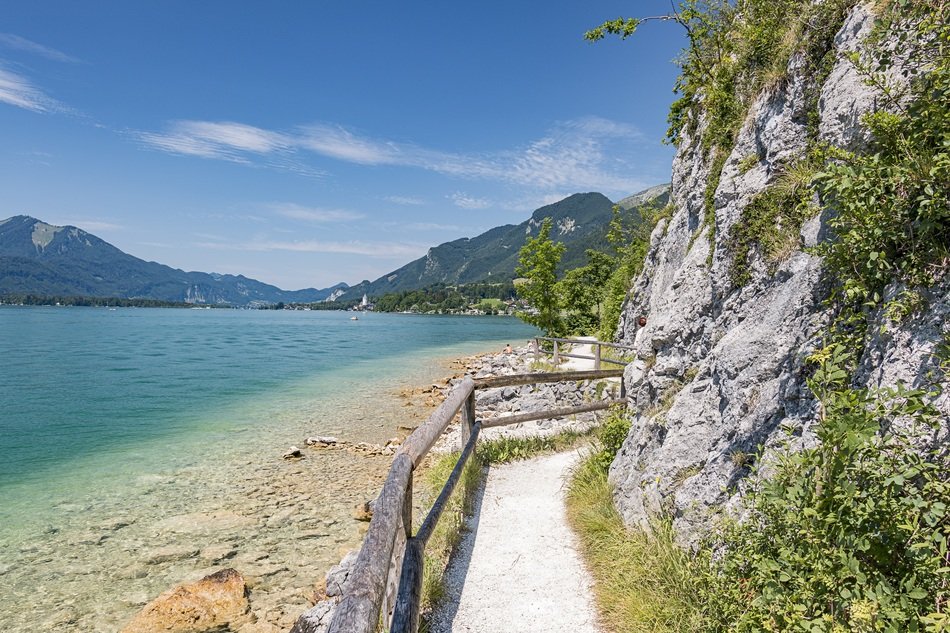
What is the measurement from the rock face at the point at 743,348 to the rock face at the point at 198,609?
242 inches

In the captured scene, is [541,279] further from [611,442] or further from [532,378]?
[611,442]

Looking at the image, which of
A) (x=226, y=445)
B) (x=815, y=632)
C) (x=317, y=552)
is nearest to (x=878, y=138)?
(x=815, y=632)

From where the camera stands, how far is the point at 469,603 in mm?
4863

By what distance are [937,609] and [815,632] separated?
595mm

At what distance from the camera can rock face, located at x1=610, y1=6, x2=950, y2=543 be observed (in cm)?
387

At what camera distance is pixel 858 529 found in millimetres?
2750

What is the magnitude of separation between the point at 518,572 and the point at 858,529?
3.58 metres

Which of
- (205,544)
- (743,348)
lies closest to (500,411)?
(205,544)

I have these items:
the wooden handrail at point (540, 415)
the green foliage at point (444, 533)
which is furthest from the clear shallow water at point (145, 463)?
the wooden handrail at point (540, 415)

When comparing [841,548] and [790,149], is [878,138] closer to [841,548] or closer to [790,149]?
[790,149]

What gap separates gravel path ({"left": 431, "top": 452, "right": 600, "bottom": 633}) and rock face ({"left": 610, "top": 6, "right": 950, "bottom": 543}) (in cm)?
102

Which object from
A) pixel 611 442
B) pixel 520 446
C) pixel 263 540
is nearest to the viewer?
pixel 611 442

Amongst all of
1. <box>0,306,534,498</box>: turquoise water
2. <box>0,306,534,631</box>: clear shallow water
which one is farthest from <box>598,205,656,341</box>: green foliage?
<box>0,306,534,498</box>: turquoise water

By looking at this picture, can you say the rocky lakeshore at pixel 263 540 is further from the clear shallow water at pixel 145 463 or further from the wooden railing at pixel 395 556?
the wooden railing at pixel 395 556
